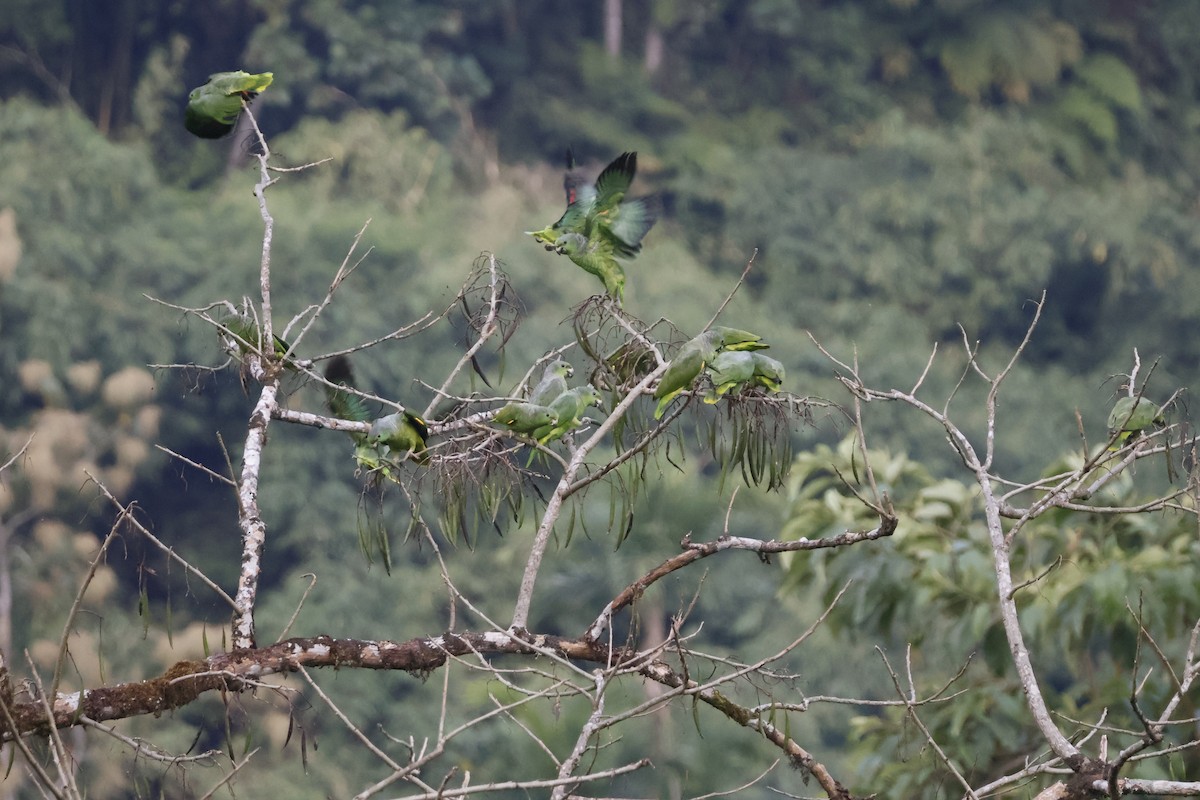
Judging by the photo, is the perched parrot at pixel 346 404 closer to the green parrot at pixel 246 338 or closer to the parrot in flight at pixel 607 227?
the green parrot at pixel 246 338

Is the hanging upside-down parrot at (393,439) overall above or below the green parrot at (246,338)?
below

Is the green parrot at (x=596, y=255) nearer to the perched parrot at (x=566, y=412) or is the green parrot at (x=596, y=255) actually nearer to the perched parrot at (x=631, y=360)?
the perched parrot at (x=631, y=360)

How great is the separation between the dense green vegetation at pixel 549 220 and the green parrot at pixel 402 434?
17.2 feet

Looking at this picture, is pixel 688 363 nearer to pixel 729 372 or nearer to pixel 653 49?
pixel 729 372

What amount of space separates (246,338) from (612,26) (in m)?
14.3

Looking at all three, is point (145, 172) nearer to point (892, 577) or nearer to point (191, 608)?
point (191, 608)

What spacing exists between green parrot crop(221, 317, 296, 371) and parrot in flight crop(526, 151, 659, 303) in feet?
1.23

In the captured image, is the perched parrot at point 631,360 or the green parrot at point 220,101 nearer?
the perched parrot at point 631,360

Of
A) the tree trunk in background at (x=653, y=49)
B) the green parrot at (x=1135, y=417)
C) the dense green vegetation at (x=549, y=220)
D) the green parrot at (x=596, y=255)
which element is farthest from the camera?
the tree trunk in background at (x=653, y=49)

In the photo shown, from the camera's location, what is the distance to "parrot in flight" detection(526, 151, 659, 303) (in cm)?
216

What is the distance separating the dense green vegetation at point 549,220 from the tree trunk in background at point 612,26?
72 mm

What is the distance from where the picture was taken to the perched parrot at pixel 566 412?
188 cm

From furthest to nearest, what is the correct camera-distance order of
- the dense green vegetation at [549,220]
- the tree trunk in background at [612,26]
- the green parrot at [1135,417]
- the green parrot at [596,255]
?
the tree trunk in background at [612,26] < the dense green vegetation at [549,220] < the green parrot at [596,255] < the green parrot at [1135,417]

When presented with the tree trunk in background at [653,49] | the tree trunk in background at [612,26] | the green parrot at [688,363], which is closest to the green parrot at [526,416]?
the green parrot at [688,363]
